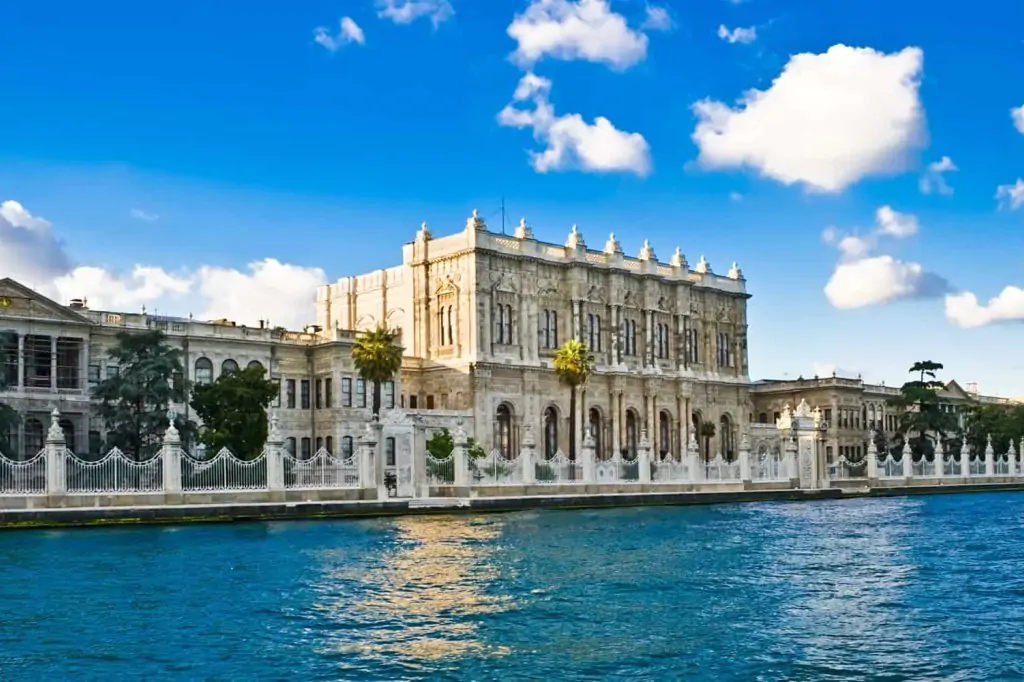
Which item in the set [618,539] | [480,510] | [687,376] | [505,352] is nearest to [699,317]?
[687,376]

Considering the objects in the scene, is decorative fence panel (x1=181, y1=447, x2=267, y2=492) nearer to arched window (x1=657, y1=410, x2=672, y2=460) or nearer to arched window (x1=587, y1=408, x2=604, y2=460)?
arched window (x1=587, y1=408, x2=604, y2=460)

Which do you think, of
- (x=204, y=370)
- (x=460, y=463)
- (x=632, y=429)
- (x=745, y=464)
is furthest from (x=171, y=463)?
(x=632, y=429)

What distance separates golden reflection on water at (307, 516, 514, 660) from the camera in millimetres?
17938

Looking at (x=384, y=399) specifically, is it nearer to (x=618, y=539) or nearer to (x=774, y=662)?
(x=618, y=539)

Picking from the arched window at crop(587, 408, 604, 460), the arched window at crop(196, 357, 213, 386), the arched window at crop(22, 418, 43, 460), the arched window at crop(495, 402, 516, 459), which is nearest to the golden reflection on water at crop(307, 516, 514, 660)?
the arched window at crop(22, 418, 43, 460)

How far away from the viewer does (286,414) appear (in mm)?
60938

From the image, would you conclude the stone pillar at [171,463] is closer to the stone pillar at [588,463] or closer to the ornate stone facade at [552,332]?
the stone pillar at [588,463]

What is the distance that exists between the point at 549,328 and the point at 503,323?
3.73 metres

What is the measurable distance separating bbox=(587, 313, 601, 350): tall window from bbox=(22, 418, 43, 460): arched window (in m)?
31.6

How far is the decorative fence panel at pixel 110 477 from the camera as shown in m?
35.2

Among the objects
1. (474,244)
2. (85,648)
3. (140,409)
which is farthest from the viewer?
(474,244)

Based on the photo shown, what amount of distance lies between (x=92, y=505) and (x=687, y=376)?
48.7 meters

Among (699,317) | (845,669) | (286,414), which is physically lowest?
(845,669)

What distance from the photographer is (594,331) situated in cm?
7375
